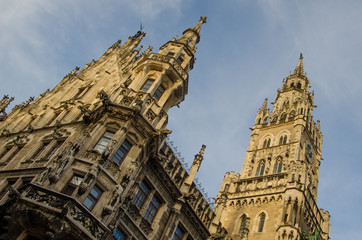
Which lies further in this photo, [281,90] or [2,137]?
[281,90]

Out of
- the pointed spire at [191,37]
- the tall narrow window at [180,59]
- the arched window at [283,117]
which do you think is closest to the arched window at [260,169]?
the arched window at [283,117]

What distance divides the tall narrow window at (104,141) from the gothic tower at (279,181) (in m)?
11.1

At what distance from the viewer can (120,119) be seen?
68.6 ft

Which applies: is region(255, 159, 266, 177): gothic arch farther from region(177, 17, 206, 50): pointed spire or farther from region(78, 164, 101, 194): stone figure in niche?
region(78, 164, 101, 194): stone figure in niche

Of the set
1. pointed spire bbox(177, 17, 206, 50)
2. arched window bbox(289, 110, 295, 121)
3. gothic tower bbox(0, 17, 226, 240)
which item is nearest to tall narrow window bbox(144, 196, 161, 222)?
gothic tower bbox(0, 17, 226, 240)

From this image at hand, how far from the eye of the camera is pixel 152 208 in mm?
21703

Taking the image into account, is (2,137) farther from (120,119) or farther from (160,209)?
(160,209)

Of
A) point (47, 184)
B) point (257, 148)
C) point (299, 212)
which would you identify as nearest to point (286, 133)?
point (257, 148)

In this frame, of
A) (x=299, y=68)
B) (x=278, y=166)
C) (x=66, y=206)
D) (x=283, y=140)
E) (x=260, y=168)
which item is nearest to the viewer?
(x=66, y=206)

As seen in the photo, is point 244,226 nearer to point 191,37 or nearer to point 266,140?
point 266,140

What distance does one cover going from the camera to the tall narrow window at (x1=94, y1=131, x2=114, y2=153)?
19.6 meters

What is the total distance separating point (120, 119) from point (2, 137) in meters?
10.7

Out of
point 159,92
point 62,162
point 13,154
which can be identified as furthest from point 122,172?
point 13,154

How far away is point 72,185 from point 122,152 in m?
3.46
